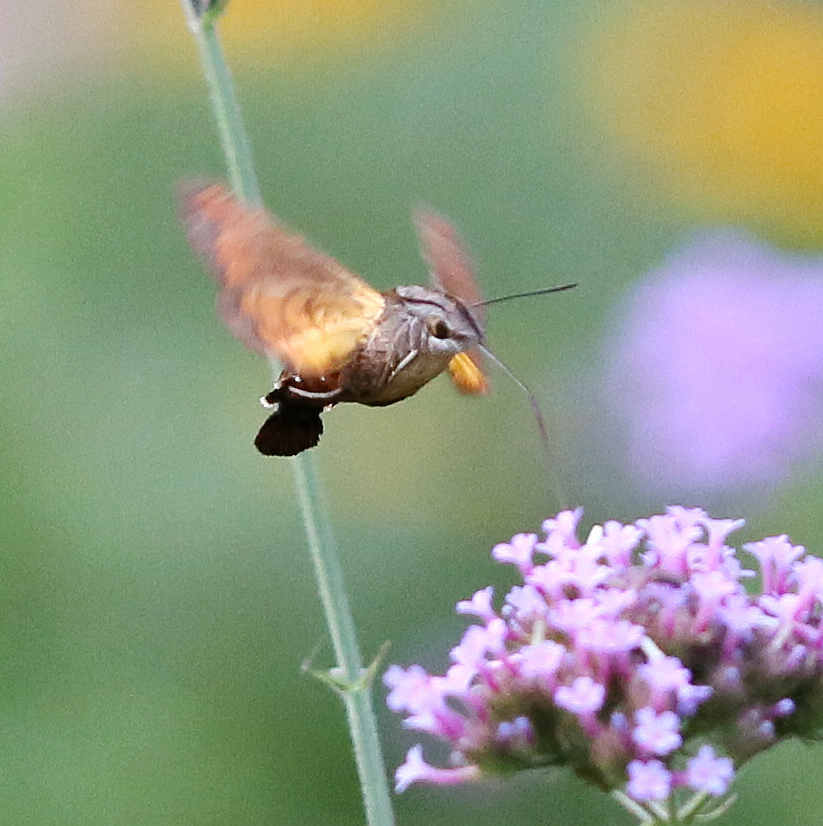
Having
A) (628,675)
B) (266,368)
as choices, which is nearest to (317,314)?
(628,675)

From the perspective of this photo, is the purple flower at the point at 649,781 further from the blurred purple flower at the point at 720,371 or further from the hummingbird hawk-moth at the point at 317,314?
the blurred purple flower at the point at 720,371

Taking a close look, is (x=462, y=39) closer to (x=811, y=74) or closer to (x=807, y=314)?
(x=811, y=74)

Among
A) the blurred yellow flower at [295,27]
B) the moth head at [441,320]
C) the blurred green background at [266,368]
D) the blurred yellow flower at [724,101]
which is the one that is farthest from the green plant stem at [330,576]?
the blurred yellow flower at [295,27]

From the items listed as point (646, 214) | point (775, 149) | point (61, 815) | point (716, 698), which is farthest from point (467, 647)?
point (775, 149)

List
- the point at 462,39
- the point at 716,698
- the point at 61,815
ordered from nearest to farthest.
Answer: the point at 716,698
the point at 61,815
the point at 462,39

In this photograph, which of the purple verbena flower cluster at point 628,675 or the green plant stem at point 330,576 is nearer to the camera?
the purple verbena flower cluster at point 628,675

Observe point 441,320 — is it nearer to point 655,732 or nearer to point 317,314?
point 317,314
